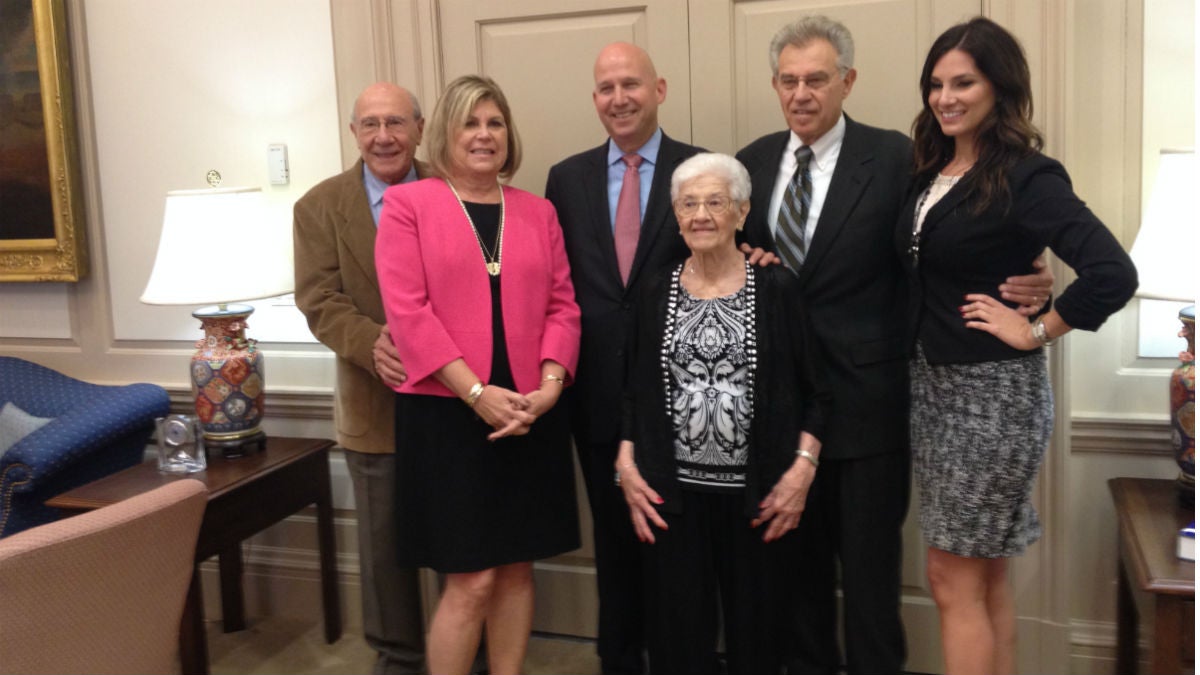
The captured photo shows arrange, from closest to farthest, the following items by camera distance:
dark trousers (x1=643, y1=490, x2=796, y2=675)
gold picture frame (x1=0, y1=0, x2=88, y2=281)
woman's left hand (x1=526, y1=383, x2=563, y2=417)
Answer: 1. dark trousers (x1=643, y1=490, x2=796, y2=675)
2. woman's left hand (x1=526, y1=383, x2=563, y2=417)
3. gold picture frame (x1=0, y1=0, x2=88, y2=281)

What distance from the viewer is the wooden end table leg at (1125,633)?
8.25ft

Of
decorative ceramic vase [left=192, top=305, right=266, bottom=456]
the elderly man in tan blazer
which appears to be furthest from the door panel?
decorative ceramic vase [left=192, top=305, right=266, bottom=456]

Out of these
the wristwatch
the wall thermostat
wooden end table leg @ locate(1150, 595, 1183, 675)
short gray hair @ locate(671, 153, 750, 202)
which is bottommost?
wooden end table leg @ locate(1150, 595, 1183, 675)

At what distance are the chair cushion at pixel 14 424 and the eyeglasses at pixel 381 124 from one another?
1572mm

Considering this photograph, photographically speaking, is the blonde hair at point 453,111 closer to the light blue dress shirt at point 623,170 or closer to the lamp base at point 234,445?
the light blue dress shirt at point 623,170

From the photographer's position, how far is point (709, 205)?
2.14m

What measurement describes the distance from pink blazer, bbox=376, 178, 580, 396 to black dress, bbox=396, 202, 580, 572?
0.03m

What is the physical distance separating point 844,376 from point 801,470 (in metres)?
0.23

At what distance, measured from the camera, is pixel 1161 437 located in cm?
265

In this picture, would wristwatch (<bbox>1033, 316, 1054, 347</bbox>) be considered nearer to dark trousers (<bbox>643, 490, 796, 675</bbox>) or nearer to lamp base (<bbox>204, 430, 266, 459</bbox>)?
dark trousers (<bbox>643, 490, 796, 675</bbox>)

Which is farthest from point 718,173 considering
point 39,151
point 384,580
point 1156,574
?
point 39,151

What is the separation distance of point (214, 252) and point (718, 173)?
5.19 feet

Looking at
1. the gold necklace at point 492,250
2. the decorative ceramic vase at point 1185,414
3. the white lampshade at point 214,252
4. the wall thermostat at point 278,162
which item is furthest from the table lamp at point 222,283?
the decorative ceramic vase at point 1185,414

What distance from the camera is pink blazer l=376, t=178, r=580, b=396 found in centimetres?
227
